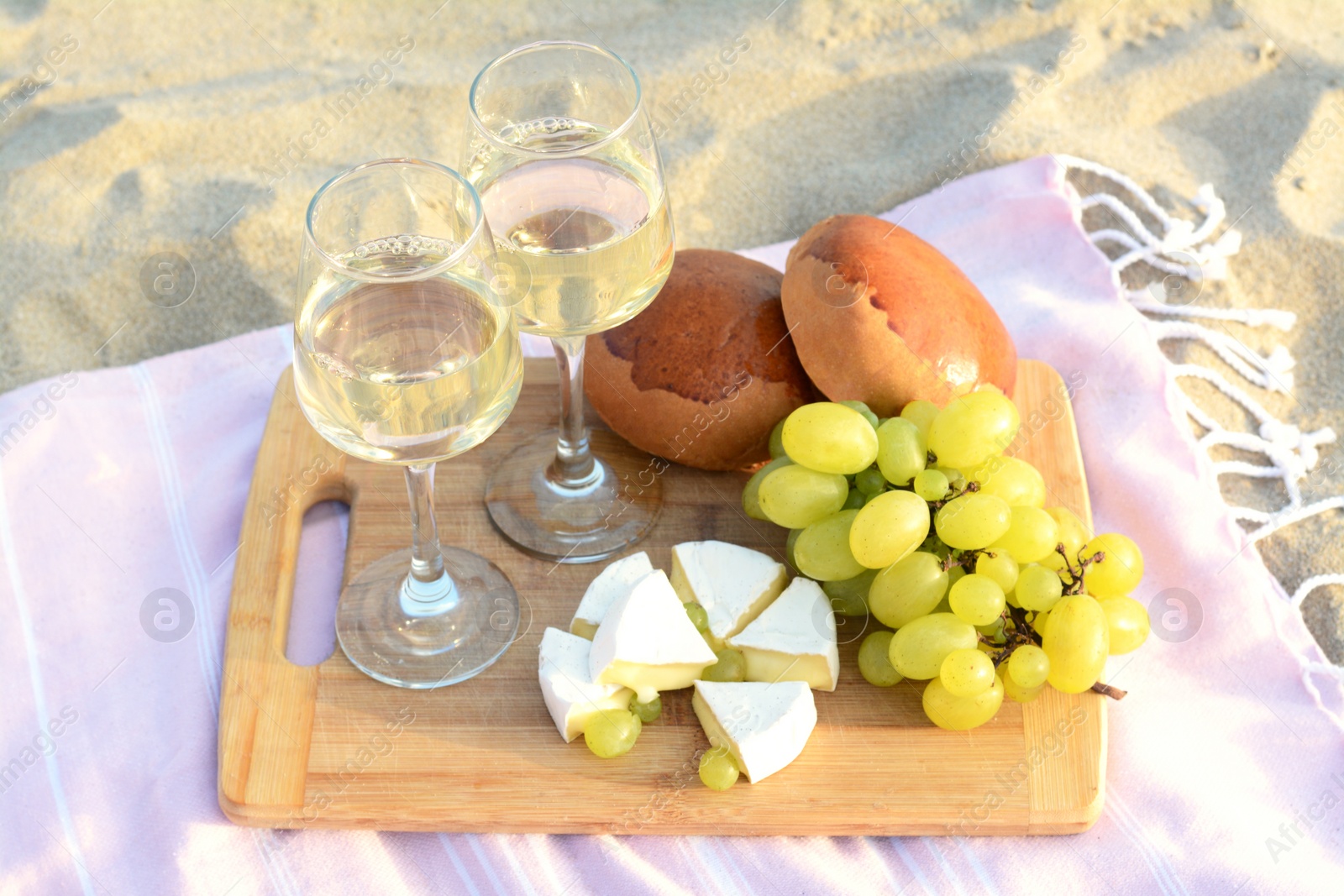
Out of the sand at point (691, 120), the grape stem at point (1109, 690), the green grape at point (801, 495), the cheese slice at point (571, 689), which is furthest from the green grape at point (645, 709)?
the sand at point (691, 120)

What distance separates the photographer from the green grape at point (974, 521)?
113 cm

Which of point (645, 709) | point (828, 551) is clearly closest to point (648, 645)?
point (645, 709)

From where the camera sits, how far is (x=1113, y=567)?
1.19 meters

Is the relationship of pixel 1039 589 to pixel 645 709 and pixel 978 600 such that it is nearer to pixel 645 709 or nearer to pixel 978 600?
pixel 978 600

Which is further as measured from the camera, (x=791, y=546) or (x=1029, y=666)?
(x=791, y=546)

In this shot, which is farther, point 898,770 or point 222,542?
point 222,542

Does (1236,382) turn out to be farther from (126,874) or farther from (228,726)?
(126,874)

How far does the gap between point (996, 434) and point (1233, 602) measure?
0.41 metres

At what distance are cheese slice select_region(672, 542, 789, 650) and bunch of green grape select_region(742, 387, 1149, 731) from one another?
0.04m

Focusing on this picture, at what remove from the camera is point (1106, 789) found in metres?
1.23

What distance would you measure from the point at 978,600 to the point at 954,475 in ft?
0.46

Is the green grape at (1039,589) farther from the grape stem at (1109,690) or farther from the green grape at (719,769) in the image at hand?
the green grape at (719,769)

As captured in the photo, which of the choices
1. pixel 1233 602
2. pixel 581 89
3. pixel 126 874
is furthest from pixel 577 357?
pixel 1233 602

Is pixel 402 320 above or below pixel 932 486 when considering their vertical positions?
above
